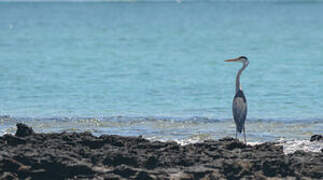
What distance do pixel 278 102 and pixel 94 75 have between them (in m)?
8.67

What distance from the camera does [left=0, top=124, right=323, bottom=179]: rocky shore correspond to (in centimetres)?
855

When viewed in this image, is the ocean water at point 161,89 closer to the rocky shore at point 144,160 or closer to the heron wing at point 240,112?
the heron wing at point 240,112

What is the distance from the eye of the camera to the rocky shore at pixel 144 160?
28.0ft

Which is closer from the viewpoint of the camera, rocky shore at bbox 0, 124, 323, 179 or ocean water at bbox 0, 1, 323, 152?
rocky shore at bbox 0, 124, 323, 179

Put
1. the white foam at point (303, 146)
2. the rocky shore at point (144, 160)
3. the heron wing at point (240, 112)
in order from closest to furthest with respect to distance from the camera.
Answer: the rocky shore at point (144, 160) → the white foam at point (303, 146) → the heron wing at point (240, 112)

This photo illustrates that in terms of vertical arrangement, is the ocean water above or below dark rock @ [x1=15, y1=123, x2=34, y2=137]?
above

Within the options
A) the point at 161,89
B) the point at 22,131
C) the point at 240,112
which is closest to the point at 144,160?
the point at 22,131

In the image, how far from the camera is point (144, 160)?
896 centimetres

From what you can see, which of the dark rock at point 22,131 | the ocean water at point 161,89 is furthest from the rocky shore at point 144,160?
the ocean water at point 161,89

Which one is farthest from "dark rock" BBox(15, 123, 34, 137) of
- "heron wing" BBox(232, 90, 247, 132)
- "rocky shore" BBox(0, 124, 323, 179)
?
"heron wing" BBox(232, 90, 247, 132)

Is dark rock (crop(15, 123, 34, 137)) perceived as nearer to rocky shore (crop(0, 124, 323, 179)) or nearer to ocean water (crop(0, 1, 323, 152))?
rocky shore (crop(0, 124, 323, 179))

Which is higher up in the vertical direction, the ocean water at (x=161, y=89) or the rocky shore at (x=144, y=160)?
the ocean water at (x=161, y=89)

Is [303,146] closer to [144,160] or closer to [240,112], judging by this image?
[240,112]

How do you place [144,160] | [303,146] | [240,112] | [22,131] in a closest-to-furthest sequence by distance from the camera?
[144,160] < [22,131] < [303,146] < [240,112]
